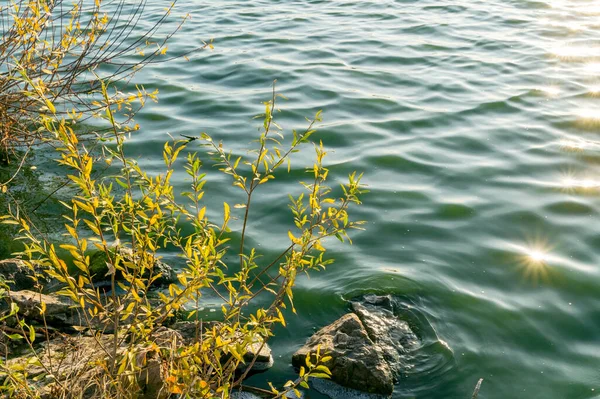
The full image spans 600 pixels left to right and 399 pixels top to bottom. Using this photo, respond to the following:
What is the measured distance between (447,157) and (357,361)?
3.08m

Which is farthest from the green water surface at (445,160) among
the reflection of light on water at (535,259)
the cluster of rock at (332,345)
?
the cluster of rock at (332,345)

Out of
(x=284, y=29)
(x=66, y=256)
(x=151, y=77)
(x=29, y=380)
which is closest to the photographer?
(x=29, y=380)

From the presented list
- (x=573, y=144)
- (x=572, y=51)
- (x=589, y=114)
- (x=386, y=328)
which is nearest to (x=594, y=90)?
(x=589, y=114)

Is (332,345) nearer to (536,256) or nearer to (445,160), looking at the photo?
(536,256)

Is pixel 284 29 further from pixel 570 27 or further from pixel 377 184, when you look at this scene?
pixel 377 184

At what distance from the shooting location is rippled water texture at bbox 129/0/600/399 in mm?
3904

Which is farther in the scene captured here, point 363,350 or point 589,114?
point 589,114

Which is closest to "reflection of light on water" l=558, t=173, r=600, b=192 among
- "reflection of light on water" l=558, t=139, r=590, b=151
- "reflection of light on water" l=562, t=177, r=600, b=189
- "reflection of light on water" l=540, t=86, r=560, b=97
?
"reflection of light on water" l=562, t=177, r=600, b=189

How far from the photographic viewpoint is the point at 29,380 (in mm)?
3029

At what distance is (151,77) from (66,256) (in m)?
4.39

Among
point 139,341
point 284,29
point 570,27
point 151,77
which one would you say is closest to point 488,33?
point 570,27

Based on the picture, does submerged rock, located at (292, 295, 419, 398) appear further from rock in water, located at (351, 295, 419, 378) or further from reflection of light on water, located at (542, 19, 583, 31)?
reflection of light on water, located at (542, 19, 583, 31)

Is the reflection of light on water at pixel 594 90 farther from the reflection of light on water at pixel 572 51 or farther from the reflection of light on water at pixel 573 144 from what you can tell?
the reflection of light on water at pixel 573 144

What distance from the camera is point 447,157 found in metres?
6.05
